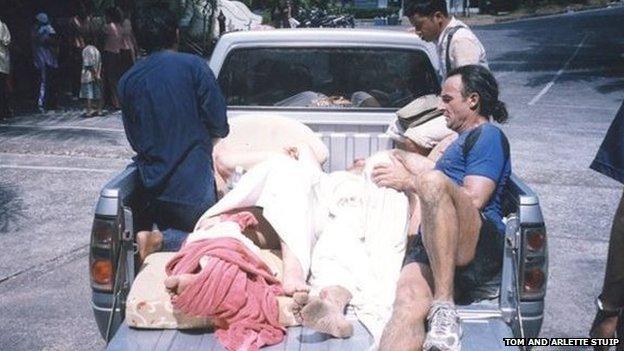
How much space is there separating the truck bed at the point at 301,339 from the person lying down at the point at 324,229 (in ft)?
0.31

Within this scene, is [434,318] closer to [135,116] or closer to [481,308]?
[481,308]

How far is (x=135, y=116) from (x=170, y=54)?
0.40 m

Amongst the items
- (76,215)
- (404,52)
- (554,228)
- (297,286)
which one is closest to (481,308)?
(297,286)

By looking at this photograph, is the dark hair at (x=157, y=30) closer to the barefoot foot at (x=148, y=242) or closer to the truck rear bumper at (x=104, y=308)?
the barefoot foot at (x=148, y=242)

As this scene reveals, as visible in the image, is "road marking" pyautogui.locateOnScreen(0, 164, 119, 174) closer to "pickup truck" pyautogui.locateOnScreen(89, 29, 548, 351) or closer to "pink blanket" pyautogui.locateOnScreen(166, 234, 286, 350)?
"pickup truck" pyautogui.locateOnScreen(89, 29, 548, 351)

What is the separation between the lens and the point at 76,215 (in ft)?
24.6

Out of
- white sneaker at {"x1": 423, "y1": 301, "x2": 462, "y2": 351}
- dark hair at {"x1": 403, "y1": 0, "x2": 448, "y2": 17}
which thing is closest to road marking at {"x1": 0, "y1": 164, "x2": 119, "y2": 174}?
dark hair at {"x1": 403, "y1": 0, "x2": 448, "y2": 17}

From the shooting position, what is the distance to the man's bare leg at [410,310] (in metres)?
3.21

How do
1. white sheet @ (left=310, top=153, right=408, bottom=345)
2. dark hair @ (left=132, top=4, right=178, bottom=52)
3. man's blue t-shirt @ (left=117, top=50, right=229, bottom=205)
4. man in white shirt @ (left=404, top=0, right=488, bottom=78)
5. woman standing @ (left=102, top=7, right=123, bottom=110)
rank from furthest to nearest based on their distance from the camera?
woman standing @ (left=102, top=7, right=123, bottom=110), man in white shirt @ (left=404, top=0, right=488, bottom=78), dark hair @ (left=132, top=4, right=178, bottom=52), man's blue t-shirt @ (left=117, top=50, right=229, bottom=205), white sheet @ (left=310, top=153, right=408, bottom=345)

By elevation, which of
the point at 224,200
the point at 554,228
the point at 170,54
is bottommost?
the point at 554,228

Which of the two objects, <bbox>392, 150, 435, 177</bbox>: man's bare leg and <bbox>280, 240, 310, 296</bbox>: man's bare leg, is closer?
<bbox>280, 240, 310, 296</bbox>: man's bare leg

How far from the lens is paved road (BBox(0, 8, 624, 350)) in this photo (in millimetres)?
5238

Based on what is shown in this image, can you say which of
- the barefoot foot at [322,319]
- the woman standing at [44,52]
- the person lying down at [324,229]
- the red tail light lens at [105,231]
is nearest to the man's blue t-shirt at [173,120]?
the person lying down at [324,229]

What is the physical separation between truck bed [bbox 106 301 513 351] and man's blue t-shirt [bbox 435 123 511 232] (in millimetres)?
578
